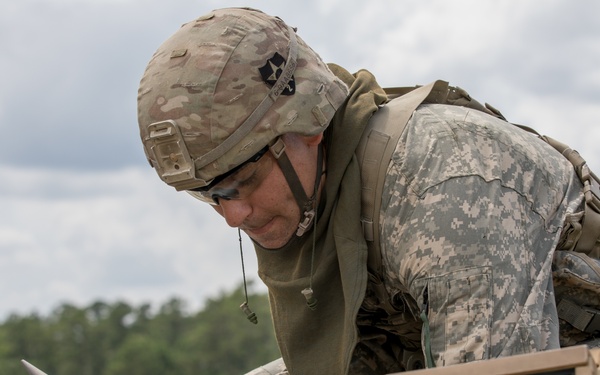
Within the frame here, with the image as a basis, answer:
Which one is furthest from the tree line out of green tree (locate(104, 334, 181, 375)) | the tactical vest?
the tactical vest

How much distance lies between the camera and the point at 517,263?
669cm

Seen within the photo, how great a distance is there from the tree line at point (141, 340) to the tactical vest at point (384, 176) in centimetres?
5250

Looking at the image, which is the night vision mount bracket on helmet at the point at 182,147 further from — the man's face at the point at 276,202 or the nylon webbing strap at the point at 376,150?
the nylon webbing strap at the point at 376,150

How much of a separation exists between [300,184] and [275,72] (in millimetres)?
559

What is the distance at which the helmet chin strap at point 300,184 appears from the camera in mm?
7184

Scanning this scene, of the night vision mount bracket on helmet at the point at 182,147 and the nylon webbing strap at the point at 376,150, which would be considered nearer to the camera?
the night vision mount bracket on helmet at the point at 182,147

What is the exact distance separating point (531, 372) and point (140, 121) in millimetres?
2586

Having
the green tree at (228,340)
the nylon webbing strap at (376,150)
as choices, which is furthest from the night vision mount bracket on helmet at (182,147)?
the green tree at (228,340)

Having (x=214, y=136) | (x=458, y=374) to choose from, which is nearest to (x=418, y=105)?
(x=214, y=136)

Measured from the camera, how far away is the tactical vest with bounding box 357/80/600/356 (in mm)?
7199

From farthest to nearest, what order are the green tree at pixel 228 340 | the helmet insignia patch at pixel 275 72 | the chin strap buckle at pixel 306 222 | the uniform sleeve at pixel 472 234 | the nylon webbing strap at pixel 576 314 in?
the green tree at pixel 228 340 < the nylon webbing strap at pixel 576 314 < the chin strap buckle at pixel 306 222 < the helmet insignia patch at pixel 275 72 < the uniform sleeve at pixel 472 234

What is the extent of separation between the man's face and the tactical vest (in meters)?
0.26

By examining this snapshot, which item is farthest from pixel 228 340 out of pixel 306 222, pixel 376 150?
pixel 376 150

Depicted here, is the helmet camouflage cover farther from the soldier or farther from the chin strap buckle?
the chin strap buckle
